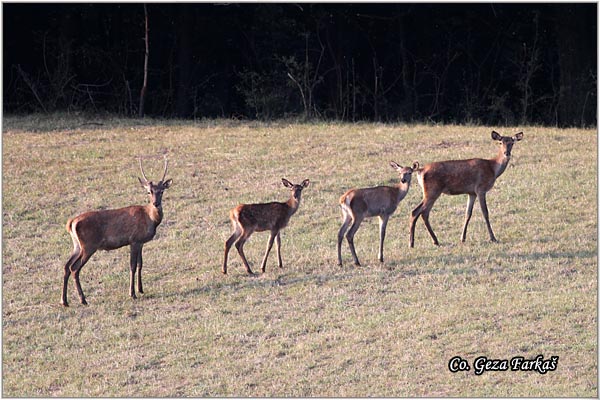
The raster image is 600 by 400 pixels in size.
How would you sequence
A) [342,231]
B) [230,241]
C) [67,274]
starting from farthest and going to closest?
[342,231], [230,241], [67,274]

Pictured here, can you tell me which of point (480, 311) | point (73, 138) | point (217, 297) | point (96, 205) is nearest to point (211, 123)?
point (73, 138)

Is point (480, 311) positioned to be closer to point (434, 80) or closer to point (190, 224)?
point (190, 224)

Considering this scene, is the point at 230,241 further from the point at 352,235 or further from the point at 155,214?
the point at 352,235

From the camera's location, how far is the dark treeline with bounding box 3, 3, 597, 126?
90.8 ft

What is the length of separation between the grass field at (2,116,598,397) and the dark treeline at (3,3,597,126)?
715cm

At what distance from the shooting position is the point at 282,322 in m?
12.3

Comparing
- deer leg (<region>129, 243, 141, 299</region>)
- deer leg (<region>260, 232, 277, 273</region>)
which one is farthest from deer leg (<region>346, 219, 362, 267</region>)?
deer leg (<region>129, 243, 141, 299</region>)

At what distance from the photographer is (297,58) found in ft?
96.0

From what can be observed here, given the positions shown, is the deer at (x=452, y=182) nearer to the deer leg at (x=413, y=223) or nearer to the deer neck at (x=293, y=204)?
the deer leg at (x=413, y=223)

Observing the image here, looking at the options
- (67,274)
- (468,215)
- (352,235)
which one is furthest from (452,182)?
(67,274)

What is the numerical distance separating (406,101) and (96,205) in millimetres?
12921

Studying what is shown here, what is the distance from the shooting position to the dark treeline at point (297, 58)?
27672 millimetres

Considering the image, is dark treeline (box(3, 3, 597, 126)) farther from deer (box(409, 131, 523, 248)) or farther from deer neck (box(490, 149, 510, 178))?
deer (box(409, 131, 523, 248))

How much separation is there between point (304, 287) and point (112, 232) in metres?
2.35
